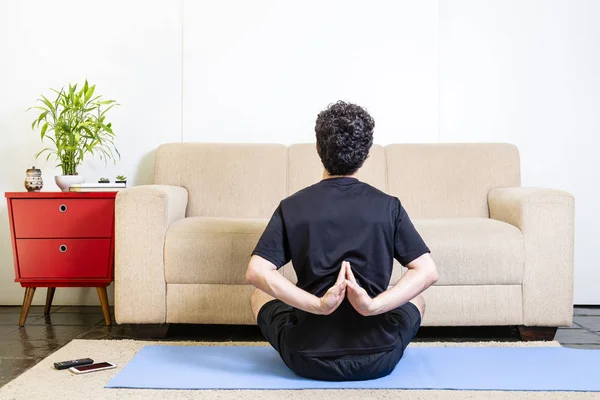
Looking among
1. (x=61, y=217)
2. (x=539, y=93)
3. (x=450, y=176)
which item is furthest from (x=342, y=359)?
(x=539, y=93)

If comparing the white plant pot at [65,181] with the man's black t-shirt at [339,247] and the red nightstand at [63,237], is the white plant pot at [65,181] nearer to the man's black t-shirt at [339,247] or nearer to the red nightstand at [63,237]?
the red nightstand at [63,237]

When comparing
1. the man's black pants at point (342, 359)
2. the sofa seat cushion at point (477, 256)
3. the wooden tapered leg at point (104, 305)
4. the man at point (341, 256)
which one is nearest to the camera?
the man at point (341, 256)

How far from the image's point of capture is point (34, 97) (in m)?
3.75

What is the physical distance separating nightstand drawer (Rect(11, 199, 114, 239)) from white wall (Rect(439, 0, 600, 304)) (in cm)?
201

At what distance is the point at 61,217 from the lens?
3156 mm

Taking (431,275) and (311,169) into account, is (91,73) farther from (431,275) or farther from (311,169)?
(431,275)

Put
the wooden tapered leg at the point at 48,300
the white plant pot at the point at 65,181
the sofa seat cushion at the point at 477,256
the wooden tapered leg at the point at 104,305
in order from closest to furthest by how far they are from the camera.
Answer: the sofa seat cushion at the point at 477,256
the wooden tapered leg at the point at 104,305
the white plant pot at the point at 65,181
the wooden tapered leg at the point at 48,300

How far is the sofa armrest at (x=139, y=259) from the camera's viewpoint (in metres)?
2.77

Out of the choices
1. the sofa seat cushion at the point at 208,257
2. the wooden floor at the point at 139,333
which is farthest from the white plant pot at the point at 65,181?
the sofa seat cushion at the point at 208,257

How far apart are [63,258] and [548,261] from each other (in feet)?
7.56

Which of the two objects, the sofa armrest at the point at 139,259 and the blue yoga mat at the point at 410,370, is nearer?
the blue yoga mat at the point at 410,370

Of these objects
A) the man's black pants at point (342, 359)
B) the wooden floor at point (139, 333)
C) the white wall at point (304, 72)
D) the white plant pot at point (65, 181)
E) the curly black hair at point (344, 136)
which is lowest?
the wooden floor at point (139, 333)

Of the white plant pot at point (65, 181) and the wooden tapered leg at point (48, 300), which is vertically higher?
the white plant pot at point (65, 181)

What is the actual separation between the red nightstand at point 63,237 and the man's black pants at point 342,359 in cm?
135
